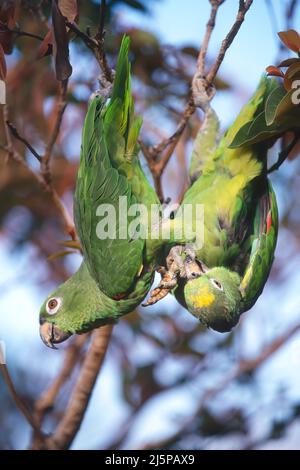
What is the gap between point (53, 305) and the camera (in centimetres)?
353

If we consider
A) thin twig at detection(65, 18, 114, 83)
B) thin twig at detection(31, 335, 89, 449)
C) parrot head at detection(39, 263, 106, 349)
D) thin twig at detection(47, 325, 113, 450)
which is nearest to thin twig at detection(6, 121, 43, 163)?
thin twig at detection(65, 18, 114, 83)

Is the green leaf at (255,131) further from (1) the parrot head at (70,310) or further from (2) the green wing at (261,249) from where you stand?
(1) the parrot head at (70,310)

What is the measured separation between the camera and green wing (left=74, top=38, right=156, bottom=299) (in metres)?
3.17

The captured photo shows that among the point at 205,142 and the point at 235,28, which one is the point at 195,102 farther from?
the point at 235,28

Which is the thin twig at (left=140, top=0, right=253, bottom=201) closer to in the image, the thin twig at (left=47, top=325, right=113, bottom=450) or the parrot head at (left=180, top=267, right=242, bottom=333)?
the parrot head at (left=180, top=267, right=242, bottom=333)

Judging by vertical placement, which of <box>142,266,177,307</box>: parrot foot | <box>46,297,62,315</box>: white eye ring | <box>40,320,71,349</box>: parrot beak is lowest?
<box>40,320,71,349</box>: parrot beak

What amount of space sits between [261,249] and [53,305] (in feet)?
3.43

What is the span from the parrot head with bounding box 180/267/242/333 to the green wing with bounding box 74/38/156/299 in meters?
0.29

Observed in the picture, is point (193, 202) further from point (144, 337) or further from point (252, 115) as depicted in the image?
point (144, 337)

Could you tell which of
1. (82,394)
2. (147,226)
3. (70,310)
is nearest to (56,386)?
(82,394)

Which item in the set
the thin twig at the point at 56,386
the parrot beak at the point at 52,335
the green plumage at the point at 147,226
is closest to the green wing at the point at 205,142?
the green plumage at the point at 147,226

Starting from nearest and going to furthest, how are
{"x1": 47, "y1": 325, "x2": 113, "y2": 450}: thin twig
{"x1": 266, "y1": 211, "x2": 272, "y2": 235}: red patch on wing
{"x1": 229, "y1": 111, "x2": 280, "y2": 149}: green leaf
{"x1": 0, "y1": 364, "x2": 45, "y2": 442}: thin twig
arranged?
{"x1": 229, "y1": 111, "x2": 280, "y2": 149}: green leaf
{"x1": 0, "y1": 364, "x2": 45, "y2": 442}: thin twig
{"x1": 266, "y1": 211, "x2": 272, "y2": 235}: red patch on wing
{"x1": 47, "y1": 325, "x2": 113, "y2": 450}: thin twig

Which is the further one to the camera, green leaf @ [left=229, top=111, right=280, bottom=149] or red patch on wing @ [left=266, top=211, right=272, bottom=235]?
red patch on wing @ [left=266, top=211, right=272, bottom=235]

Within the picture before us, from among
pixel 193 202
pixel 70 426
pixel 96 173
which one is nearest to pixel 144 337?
pixel 70 426
